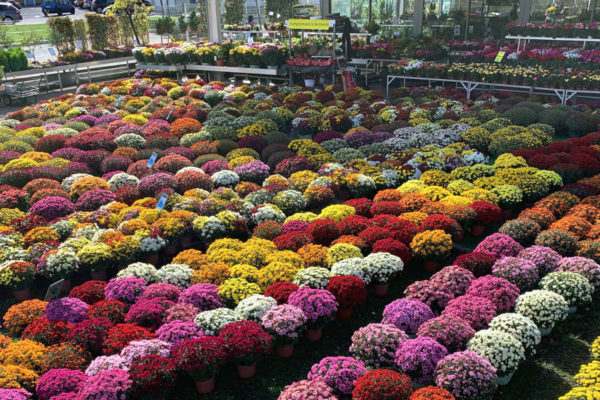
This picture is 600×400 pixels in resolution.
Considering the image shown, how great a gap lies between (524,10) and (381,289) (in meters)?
21.1

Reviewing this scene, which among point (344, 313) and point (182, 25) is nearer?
point (344, 313)

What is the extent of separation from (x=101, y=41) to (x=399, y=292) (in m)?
25.6

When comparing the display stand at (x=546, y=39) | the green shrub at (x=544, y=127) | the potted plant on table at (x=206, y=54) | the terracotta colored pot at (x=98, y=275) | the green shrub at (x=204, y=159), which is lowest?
the terracotta colored pot at (x=98, y=275)

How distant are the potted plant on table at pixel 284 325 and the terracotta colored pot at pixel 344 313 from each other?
2.73 feet

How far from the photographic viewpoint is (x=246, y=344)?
579 centimetres

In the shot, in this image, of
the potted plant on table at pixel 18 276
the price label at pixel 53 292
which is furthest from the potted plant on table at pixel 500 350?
the potted plant on table at pixel 18 276

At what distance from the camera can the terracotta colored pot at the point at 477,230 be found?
30.1ft

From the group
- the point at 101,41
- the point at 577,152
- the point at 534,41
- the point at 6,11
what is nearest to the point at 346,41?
the point at 534,41

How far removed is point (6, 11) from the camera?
143 feet

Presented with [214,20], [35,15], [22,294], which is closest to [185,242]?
[22,294]

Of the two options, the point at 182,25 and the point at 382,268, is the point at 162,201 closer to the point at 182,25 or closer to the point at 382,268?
the point at 382,268

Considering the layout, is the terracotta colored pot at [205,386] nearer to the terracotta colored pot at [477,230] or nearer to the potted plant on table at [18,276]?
the potted plant on table at [18,276]

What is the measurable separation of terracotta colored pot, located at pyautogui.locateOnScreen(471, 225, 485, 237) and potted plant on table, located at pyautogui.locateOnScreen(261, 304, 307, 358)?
4246 millimetres

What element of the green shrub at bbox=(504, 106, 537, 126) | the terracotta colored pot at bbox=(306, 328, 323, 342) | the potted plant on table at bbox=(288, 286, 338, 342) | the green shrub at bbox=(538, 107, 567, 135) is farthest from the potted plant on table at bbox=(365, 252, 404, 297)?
the green shrub at bbox=(538, 107, 567, 135)
